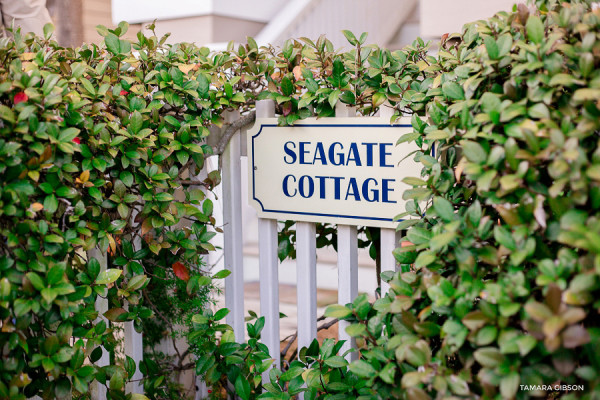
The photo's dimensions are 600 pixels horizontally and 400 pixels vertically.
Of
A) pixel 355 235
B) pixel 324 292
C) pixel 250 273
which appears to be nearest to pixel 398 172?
pixel 355 235

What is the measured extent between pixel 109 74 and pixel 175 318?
87 cm

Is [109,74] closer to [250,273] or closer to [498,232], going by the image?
[498,232]

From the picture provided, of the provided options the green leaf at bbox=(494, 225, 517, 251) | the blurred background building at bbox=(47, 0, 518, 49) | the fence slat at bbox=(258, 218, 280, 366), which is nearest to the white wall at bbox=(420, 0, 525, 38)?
the blurred background building at bbox=(47, 0, 518, 49)

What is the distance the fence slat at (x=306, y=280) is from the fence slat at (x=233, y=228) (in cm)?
26

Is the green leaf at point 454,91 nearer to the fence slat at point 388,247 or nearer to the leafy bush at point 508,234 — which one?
the leafy bush at point 508,234

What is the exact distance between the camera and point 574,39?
4.24 feet

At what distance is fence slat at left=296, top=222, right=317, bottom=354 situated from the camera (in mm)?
1977

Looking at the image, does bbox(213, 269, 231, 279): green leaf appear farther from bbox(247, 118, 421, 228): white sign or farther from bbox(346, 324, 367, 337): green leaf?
bbox(346, 324, 367, 337): green leaf

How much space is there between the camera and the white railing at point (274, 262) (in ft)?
6.24

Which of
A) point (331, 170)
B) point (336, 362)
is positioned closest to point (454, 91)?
point (331, 170)

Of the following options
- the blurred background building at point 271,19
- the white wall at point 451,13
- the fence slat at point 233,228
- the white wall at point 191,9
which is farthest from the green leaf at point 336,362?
the white wall at point 191,9

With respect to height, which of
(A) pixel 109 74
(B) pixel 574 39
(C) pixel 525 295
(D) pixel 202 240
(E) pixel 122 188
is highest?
(A) pixel 109 74

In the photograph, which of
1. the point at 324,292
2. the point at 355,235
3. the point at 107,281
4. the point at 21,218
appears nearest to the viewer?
the point at 21,218

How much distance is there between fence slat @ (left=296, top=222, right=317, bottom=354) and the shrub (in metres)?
0.43
